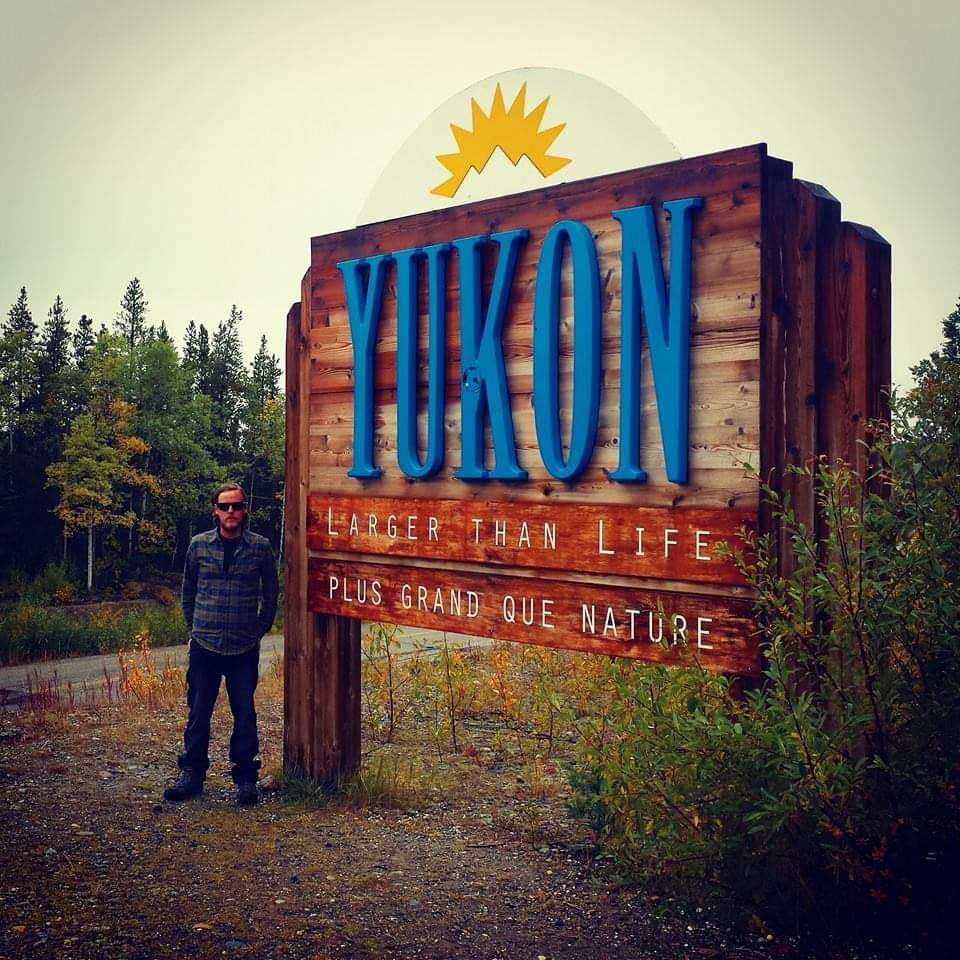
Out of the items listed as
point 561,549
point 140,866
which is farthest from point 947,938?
point 140,866

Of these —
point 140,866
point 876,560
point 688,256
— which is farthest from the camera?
point 140,866

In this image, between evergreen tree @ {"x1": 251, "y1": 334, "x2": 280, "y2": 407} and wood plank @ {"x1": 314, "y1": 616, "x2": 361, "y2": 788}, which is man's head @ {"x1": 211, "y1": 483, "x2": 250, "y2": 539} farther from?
evergreen tree @ {"x1": 251, "y1": 334, "x2": 280, "y2": 407}

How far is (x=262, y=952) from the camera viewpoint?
3807 mm

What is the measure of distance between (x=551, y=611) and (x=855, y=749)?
166 cm

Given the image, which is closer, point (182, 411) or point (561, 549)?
point (561, 549)

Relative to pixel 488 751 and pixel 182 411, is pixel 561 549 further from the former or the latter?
pixel 182 411

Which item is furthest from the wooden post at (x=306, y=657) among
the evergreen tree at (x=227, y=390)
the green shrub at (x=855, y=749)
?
the evergreen tree at (x=227, y=390)

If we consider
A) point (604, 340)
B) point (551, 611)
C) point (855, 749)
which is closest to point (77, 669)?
point (551, 611)

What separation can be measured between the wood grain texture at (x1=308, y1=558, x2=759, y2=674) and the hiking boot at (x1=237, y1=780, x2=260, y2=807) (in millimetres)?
1120

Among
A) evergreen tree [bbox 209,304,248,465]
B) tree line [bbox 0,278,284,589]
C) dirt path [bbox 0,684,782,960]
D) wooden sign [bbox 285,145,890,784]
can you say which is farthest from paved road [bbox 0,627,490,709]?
evergreen tree [bbox 209,304,248,465]

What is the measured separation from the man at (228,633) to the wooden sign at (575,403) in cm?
37

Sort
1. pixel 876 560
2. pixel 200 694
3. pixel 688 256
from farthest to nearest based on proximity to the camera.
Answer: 1. pixel 200 694
2. pixel 688 256
3. pixel 876 560

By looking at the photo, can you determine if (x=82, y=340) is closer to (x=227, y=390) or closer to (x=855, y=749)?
(x=227, y=390)

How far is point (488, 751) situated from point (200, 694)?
2.06 metres
